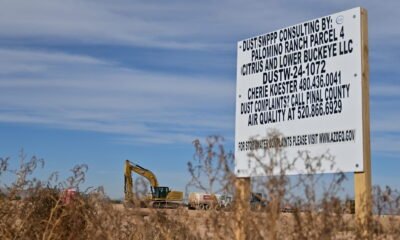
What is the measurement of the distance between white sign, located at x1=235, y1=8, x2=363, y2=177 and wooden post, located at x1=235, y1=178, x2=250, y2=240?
550 mm

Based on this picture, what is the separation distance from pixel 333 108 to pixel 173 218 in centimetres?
192

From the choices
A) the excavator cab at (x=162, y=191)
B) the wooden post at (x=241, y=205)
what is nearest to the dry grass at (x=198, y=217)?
the wooden post at (x=241, y=205)

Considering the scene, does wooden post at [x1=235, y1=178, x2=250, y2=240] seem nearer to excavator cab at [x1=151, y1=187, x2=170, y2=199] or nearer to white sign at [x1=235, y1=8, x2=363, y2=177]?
white sign at [x1=235, y1=8, x2=363, y2=177]

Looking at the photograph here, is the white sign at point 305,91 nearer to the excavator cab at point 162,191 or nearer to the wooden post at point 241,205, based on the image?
the wooden post at point 241,205

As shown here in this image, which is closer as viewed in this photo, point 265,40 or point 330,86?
point 330,86

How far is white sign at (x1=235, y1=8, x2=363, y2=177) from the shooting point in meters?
6.31

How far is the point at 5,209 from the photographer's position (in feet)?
26.1

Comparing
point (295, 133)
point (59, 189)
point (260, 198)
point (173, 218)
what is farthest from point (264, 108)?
point (59, 189)

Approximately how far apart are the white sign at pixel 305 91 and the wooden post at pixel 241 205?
0.55 meters

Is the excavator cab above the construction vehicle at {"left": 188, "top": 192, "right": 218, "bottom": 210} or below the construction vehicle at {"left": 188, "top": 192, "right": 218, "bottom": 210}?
above

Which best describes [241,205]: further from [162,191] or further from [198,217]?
[162,191]

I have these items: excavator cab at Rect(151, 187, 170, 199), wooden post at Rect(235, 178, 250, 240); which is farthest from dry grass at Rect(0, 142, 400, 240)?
excavator cab at Rect(151, 187, 170, 199)

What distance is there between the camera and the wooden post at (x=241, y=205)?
197 inches

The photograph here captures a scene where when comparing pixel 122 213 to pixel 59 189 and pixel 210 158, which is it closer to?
pixel 210 158
